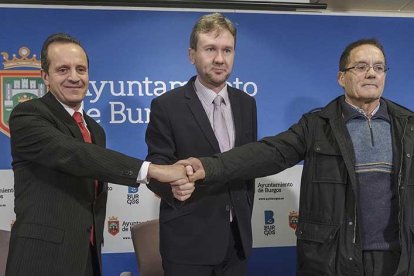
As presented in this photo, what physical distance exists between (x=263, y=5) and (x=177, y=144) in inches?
64.7

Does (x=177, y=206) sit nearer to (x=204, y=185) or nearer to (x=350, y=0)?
(x=204, y=185)

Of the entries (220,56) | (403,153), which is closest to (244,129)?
(220,56)

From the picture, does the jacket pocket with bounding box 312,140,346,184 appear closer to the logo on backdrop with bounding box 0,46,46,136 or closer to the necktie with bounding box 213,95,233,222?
the necktie with bounding box 213,95,233,222

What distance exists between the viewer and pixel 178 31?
3107 millimetres

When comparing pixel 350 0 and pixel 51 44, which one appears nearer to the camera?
pixel 51 44

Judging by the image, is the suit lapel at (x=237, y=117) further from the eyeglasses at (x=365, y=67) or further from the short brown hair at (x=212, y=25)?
the eyeglasses at (x=365, y=67)

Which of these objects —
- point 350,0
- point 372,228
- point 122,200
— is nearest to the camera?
point 372,228

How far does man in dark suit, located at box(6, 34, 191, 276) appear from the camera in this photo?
1.73 meters

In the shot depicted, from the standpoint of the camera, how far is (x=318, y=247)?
196cm

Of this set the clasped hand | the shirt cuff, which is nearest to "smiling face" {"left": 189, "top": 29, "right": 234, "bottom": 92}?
the clasped hand

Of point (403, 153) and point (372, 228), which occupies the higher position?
point (403, 153)

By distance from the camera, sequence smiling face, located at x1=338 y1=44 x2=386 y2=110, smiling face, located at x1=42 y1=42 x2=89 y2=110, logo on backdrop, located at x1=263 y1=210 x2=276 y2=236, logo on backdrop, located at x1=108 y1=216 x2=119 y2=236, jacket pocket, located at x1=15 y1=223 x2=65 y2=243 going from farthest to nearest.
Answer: logo on backdrop, located at x1=263 y1=210 x2=276 y2=236 < logo on backdrop, located at x1=108 y1=216 x2=119 y2=236 < smiling face, located at x1=338 y1=44 x2=386 y2=110 < smiling face, located at x1=42 y1=42 x2=89 y2=110 < jacket pocket, located at x1=15 y1=223 x2=65 y2=243

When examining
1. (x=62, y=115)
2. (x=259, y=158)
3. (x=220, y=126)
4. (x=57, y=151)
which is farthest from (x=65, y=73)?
(x=259, y=158)

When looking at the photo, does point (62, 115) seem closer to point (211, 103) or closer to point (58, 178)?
point (58, 178)
